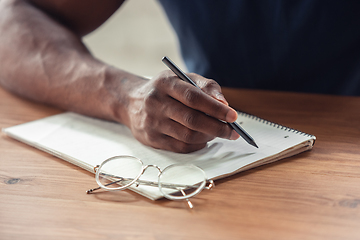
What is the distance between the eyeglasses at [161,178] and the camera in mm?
514

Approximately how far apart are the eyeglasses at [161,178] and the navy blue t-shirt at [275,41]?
719 mm

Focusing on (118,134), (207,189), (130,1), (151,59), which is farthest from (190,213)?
(130,1)

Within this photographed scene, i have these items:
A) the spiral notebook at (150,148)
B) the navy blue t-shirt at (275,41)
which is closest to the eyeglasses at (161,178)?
the spiral notebook at (150,148)

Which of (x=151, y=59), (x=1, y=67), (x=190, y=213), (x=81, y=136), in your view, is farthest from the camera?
(x=151, y=59)

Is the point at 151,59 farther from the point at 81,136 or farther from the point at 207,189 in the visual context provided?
the point at 207,189

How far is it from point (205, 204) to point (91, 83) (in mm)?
478

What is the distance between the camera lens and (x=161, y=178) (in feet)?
1.76

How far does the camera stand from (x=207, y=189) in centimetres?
53

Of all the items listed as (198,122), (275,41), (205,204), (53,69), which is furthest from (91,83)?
(275,41)

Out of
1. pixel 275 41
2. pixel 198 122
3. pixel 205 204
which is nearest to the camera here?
pixel 205 204

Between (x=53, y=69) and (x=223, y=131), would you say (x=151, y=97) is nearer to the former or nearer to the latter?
(x=223, y=131)

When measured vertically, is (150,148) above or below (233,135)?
below

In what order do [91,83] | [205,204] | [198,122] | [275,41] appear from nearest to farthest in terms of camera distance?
[205,204]
[198,122]
[91,83]
[275,41]

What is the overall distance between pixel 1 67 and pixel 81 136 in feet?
1.46
